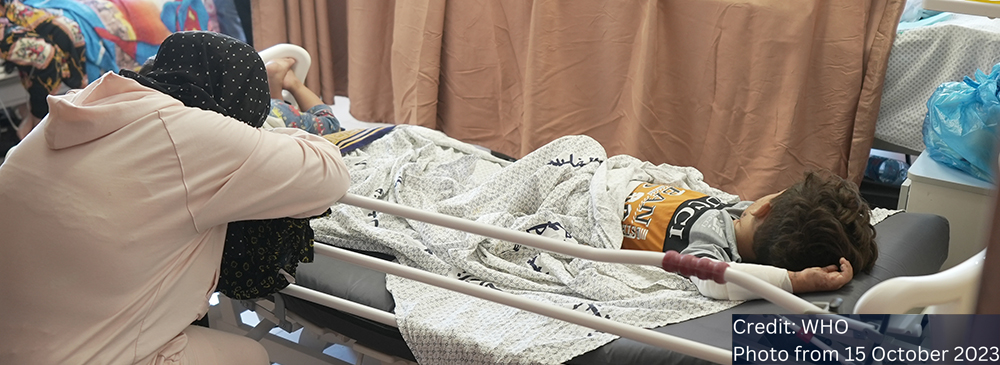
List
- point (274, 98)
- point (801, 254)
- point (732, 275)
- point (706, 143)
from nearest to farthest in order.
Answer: point (732, 275) < point (801, 254) < point (274, 98) < point (706, 143)

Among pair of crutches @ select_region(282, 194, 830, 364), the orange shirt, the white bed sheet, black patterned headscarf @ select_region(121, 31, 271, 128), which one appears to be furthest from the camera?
the white bed sheet

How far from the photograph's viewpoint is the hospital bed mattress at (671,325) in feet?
4.26

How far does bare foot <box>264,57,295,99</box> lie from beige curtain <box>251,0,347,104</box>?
1148 millimetres

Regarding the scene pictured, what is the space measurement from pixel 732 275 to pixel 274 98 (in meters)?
1.55

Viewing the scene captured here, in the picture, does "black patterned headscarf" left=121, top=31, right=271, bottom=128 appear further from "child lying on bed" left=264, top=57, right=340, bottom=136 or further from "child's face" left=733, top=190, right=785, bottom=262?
"child's face" left=733, top=190, right=785, bottom=262

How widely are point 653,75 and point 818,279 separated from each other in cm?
124

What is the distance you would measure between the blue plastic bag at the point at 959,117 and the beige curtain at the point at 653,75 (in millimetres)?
213

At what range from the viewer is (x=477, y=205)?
1.73 m

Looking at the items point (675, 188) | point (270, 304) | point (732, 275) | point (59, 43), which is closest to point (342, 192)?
point (270, 304)

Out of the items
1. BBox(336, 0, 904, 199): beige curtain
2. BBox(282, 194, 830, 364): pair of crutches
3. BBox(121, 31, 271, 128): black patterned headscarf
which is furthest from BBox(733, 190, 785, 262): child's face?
BBox(121, 31, 271, 128): black patterned headscarf

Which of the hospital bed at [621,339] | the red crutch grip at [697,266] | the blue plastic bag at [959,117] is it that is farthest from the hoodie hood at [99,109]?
the blue plastic bag at [959,117]

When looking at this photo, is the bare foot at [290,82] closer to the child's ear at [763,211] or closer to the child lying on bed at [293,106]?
the child lying on bed at [293,106]

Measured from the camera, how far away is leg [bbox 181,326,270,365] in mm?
1322

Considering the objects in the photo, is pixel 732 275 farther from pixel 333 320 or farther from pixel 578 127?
pixel 578 127
